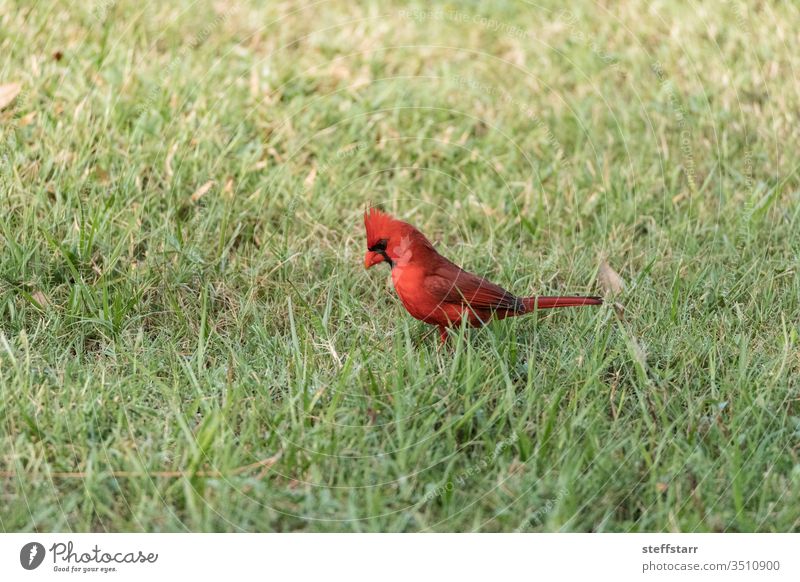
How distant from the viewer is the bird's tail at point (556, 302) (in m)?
3.37

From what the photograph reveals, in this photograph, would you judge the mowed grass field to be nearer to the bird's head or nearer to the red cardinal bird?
the red cardinal bird

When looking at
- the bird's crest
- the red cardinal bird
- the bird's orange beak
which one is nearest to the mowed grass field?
the red cardinal bird

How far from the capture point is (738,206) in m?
4.45

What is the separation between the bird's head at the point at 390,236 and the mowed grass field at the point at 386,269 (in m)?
0.30

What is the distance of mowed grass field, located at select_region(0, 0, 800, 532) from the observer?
111 inches

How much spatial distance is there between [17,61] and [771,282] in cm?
354

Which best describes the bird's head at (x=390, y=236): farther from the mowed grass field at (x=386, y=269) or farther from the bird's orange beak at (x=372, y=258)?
the mowed grass field at (x=386, y=269)

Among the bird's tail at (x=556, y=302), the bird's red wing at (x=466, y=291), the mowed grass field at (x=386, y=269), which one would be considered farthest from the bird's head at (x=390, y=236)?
the bird's tail at (x=556, y=302)

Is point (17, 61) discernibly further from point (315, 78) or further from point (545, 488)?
point (545, 488)

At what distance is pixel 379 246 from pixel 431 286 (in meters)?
0.25

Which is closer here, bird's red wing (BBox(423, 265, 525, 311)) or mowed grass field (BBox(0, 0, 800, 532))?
mowed grass field (BBox(0, 0, 800, 532))

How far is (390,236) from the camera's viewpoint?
3420 mm

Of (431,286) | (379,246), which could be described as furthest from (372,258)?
(431,286)
